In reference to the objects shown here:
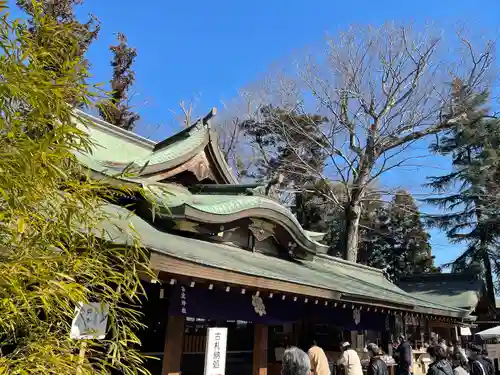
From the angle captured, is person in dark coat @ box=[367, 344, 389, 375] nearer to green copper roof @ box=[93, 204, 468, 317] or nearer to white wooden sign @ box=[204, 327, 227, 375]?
green copper roof @ box=[93, 204, 468, 317]

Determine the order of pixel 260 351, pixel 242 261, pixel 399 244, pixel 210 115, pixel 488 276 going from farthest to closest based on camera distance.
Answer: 1. pixel 399 244
2. pixel 488 276
3. pixel 210 115
4. pixel 260 351
5. pixel 242 261

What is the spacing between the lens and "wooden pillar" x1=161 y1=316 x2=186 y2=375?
19.2ft

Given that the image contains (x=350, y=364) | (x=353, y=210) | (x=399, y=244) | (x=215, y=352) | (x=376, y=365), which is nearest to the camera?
(x=215, y=352)

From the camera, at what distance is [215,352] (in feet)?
16.8

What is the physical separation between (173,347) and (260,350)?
216 centimetres

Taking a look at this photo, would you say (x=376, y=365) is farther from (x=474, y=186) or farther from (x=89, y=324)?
(x=474, y=186)

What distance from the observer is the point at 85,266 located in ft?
9.63

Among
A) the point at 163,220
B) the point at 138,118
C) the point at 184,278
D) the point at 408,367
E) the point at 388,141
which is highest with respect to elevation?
the point at 138,118

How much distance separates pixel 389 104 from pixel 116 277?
16.7m

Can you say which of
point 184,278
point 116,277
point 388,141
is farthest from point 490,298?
point 116,277

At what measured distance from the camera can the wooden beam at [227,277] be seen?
4664 mm

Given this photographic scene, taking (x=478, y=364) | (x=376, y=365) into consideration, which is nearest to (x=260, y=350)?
(x=376, y=365)

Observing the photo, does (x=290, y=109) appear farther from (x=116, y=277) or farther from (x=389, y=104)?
(x=116, y=277)

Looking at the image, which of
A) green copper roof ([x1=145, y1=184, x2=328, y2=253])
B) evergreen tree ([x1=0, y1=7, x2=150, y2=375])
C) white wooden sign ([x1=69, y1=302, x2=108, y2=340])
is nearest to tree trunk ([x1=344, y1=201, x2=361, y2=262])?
green copper roof ([x1=145, y1=184, x2=328, y2=253])
